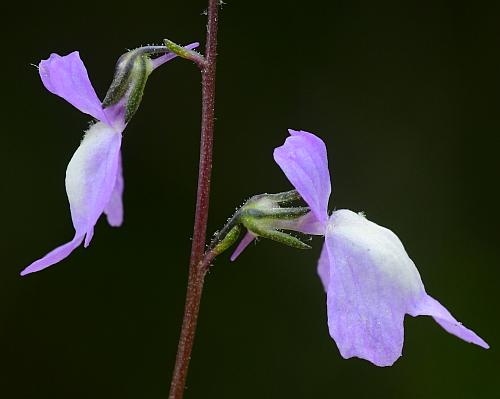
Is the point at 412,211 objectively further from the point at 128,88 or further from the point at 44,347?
the point at 128,88

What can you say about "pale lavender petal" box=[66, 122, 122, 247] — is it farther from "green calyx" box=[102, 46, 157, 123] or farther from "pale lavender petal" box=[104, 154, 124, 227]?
"pale lavender petal" box=[104, 154, 124, 227]

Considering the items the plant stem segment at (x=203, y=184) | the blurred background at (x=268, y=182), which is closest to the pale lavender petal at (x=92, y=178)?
the plant stem segment at (x=203, y=184)

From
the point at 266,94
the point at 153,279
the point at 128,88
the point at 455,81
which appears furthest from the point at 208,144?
the point at 455,81

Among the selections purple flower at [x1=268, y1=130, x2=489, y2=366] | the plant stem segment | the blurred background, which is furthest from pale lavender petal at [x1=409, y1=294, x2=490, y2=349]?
the blurred background

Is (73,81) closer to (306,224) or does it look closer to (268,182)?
(306,224)

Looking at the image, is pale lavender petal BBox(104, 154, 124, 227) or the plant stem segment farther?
pale lavender petal BBox(104, 154, 124, 227)

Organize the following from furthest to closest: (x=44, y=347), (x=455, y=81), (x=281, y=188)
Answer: (x=455, y=81)
(x=281, y=188)
(x=44, y=347)

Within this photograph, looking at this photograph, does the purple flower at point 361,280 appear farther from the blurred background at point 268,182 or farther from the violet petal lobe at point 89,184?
the blurred background at point 268,182
